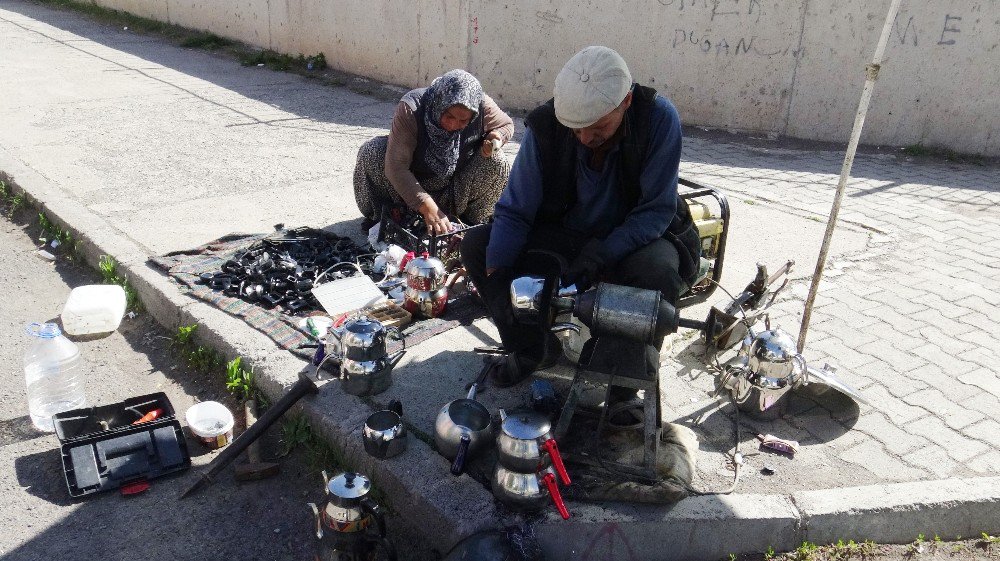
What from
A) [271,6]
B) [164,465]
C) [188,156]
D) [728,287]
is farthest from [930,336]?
[271,6]

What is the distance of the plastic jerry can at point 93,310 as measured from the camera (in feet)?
12.8

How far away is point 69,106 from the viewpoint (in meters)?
8.09

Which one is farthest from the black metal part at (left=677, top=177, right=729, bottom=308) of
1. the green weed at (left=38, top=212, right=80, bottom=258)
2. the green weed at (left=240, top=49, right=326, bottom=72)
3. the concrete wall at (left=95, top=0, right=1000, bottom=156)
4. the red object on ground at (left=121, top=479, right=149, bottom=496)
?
the green weed at (left=240, top=49, right=326, bottom=72)

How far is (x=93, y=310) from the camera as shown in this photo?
394 cm

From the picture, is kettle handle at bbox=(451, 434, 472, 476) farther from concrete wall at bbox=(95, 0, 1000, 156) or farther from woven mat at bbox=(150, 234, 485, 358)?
concrete wall at bbox=(95, 0, 1000, 156)

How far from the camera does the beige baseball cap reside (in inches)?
109

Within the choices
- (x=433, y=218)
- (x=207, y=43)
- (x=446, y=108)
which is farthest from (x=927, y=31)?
(x=207, y=43)

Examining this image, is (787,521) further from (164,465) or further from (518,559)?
(164,465)

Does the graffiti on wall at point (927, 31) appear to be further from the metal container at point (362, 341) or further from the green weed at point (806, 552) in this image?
the metal container at point (362, 341)

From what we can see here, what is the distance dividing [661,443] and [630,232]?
2.77ft

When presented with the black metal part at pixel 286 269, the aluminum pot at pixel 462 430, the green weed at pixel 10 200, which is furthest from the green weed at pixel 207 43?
the aluminum pot at pixel 462 430

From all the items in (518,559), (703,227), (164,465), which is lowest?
(164,465)

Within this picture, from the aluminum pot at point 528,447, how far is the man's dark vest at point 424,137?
7.84 ft

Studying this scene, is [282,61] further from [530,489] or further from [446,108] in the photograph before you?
[530,489]
